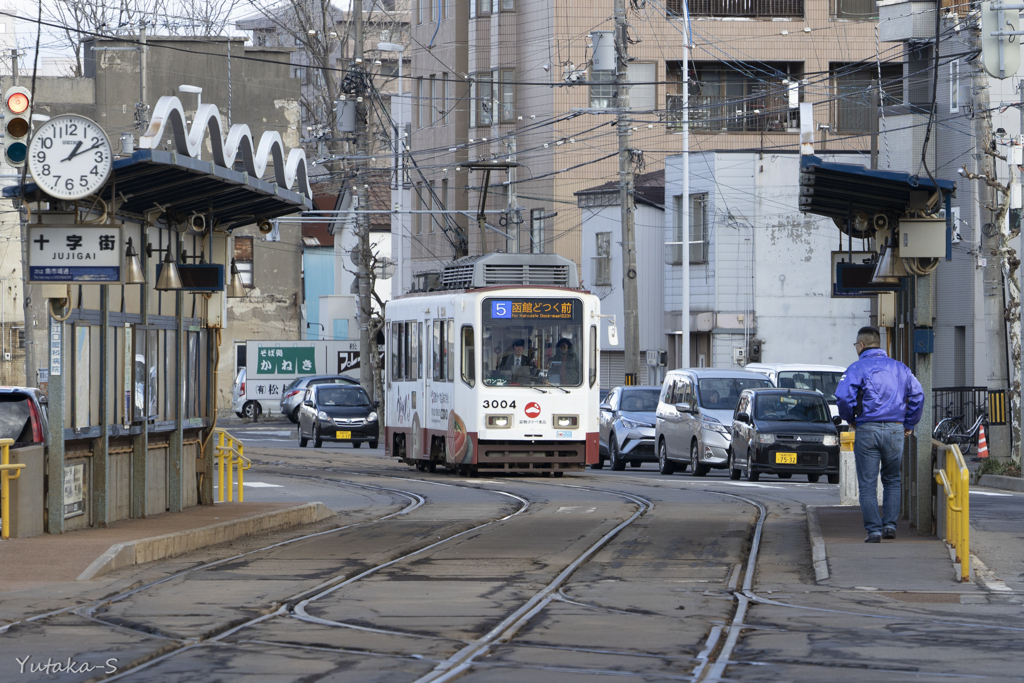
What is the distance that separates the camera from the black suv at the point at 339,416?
142 ft

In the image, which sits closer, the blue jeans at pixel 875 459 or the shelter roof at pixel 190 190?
the blue jeans at pixel 875 459

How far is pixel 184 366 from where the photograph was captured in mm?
18406

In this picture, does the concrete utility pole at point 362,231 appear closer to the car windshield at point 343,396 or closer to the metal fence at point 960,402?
the car windshield at point 343,396

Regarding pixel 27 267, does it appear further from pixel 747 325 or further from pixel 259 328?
pixel 259 328

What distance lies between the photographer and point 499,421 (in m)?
26.9

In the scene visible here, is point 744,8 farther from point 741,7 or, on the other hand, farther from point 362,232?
point 362,232

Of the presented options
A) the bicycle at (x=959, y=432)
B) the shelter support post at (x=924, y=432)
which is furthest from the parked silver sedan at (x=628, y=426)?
the shelter support post at (x=924, y=432)

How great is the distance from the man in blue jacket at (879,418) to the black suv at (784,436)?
13860mm

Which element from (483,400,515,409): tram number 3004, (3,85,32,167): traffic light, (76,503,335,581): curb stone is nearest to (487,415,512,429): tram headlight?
(483,400,515,409): tram number 3004

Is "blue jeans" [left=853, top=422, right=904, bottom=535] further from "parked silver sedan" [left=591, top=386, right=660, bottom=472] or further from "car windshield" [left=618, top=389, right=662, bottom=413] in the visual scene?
"car windshield" [left=618, top=389, right=662, bottom=413]

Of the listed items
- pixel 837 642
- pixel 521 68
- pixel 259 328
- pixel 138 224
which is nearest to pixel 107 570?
pixel 138 224

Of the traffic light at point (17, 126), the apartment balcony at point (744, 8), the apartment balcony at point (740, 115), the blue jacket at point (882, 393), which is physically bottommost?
the blue jacket at point (882, 393)

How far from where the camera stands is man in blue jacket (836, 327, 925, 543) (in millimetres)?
13984

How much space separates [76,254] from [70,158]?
83 centimetres
